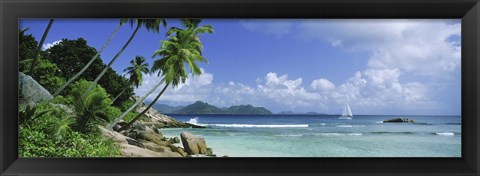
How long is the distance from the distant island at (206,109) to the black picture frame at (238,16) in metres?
4.93

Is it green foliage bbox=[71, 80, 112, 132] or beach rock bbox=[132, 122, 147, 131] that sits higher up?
green foliage bbox=[71, 80, 112, 132]

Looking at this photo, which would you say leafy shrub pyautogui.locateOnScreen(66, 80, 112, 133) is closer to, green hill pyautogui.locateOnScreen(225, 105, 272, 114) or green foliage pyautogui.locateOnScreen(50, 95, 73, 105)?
green foliage pyautogui.locateOnScreen(50, 95, 73, 105)

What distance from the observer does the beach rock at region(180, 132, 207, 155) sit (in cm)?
546

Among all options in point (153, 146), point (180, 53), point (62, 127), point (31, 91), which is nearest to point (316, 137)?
point (153, 146)

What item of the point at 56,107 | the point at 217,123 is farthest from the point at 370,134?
the point at 56,107

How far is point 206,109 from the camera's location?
812 centimetres

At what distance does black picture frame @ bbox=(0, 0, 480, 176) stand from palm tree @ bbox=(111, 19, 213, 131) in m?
3.15

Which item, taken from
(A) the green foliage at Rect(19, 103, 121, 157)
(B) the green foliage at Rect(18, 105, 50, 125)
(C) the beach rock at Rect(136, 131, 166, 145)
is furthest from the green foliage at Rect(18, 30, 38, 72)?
(C) the beach rock at Rect(136, 131, 166, 145)

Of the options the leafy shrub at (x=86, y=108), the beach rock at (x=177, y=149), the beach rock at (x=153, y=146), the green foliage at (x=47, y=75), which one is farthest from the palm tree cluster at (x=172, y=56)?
the leafy shrub at (x=86, y=108)

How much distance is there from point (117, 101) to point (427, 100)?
4.51 m

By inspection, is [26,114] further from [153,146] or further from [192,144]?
[192,144]

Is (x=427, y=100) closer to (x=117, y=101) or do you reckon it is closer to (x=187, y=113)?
(x=187, y=113)

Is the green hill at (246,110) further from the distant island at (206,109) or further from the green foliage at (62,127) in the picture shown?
the green foliage at (62,127)

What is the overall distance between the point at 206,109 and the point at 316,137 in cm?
228
